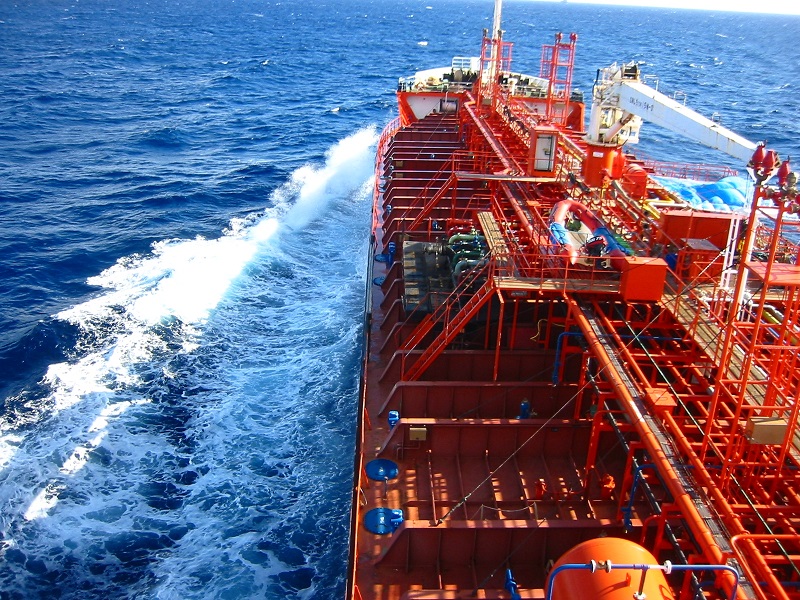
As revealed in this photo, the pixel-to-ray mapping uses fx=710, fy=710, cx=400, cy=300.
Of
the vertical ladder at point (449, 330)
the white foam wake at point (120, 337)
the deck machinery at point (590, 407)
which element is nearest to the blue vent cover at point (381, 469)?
the deck machinery at point (590, 407)

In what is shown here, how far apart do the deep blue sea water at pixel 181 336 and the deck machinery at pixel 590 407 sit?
3554 mm

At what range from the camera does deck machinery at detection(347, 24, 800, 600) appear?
11719 millimetres

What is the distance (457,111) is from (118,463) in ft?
129

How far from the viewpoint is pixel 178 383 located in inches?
1029

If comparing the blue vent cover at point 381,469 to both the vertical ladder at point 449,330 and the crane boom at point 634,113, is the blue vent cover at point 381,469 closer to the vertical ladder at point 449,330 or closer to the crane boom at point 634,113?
the vertical ladder at point 449,330

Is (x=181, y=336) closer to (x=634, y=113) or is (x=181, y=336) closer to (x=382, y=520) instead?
(x=382, y=520)

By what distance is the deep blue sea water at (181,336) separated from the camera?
1886cm

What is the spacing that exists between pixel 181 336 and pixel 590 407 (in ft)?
57.7

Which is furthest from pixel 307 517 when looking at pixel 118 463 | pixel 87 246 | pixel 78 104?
pixel 78 104

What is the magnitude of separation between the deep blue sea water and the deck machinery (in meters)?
3.55

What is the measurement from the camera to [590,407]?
18.7m

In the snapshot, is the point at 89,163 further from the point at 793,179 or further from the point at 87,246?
the point at 793,179

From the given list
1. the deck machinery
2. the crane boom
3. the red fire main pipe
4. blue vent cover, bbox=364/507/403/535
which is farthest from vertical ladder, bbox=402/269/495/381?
the crane boom

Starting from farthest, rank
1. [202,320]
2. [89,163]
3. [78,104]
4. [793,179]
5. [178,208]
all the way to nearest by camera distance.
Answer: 1. [78,104]
2. [89,163]
3. [178,208]
4. [202,320]
5. [793,179]
